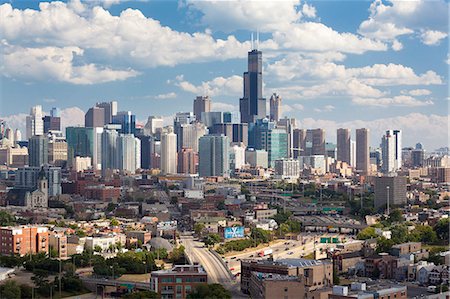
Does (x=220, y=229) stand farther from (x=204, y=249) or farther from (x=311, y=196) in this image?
(x=311, y=196)

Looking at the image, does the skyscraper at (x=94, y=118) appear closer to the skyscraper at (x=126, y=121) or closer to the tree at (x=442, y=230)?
the skyscraper at (x=126, y=121)

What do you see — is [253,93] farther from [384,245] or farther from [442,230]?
[384,245]

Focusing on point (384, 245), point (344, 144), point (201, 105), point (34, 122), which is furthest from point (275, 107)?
point (384, 245)

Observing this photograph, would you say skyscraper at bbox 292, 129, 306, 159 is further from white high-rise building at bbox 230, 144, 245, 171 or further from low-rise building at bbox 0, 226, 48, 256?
low-rise building at bbox 0, 226, 48, 256

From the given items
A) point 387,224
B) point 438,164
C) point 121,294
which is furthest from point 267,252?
point 438,164

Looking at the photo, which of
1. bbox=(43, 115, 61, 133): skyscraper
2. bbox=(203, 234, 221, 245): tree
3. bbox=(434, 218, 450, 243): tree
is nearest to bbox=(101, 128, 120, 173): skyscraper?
bbox=(43, 115, 61, 133): skyscraper

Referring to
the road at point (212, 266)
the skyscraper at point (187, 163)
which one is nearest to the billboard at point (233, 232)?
the road at point (212, 266)

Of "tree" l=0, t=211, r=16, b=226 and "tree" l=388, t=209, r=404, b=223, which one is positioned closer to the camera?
"tree" l=0, t=211, r=16, b=226
